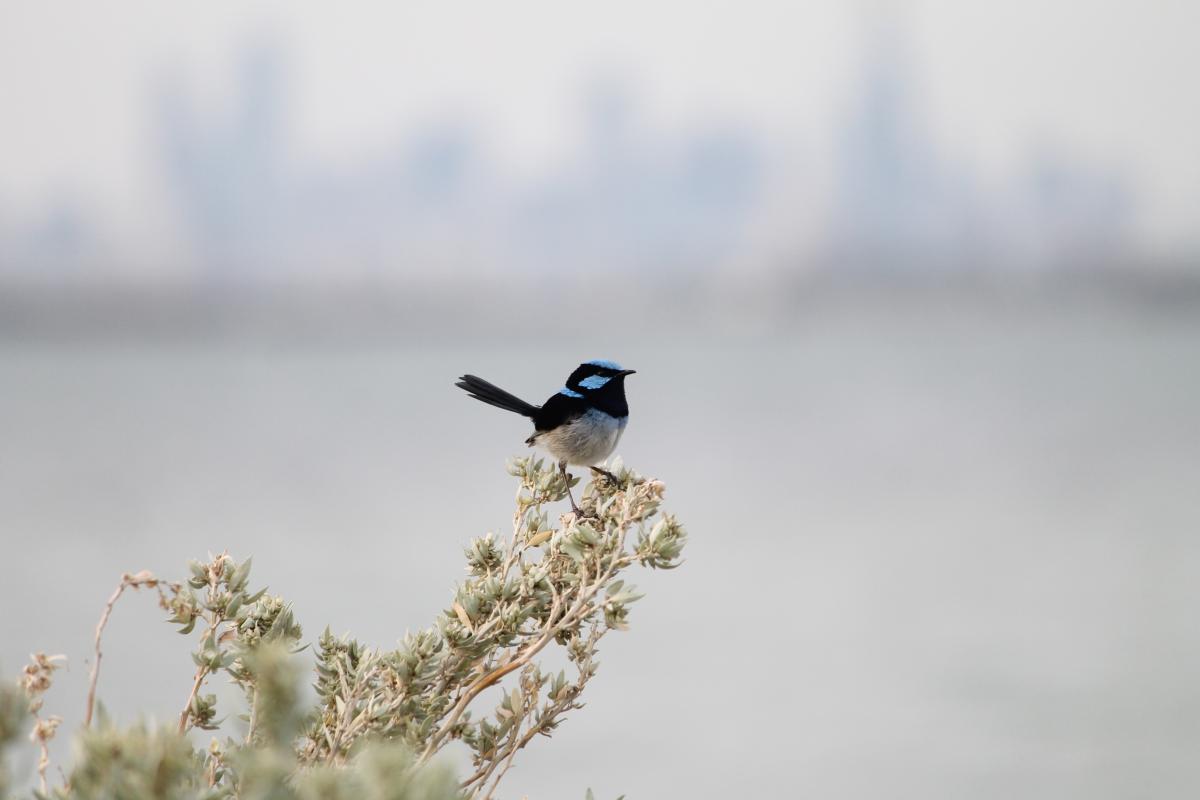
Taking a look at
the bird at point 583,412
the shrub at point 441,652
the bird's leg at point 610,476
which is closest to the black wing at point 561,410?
the bird at point 583,412

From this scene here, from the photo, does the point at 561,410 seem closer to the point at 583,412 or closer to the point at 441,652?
the point at 583,412

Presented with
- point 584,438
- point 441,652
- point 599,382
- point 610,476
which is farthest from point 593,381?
point 441,652

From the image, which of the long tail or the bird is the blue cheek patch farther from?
the long tail

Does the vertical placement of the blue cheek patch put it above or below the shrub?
above

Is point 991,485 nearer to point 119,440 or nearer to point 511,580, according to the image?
point 119,440

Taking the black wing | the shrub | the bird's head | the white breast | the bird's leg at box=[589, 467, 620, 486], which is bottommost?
the shrub

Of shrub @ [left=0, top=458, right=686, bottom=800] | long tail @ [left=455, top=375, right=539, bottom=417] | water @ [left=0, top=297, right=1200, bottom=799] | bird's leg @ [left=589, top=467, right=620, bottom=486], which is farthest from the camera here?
water @ [left=0, top=297, right=1200, bottom=799]

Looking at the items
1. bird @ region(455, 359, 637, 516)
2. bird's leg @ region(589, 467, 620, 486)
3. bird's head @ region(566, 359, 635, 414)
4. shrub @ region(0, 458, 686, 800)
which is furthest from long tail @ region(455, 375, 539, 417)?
shrub @ region(0, 458, 686, 800)
